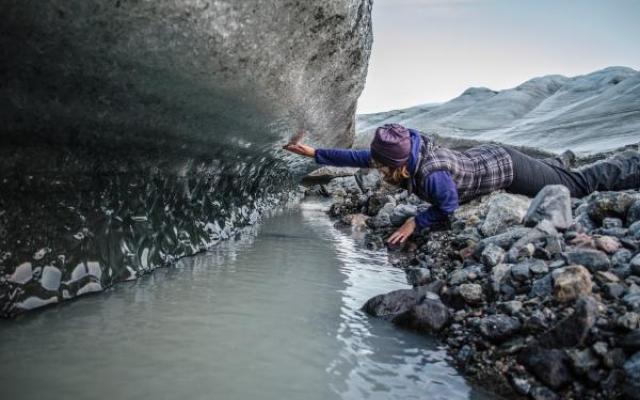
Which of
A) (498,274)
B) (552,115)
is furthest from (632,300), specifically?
(552,115)

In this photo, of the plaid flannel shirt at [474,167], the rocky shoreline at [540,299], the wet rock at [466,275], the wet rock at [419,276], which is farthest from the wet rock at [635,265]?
the plaid flannel shirt at [474,167]

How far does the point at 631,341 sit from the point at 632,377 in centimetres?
15

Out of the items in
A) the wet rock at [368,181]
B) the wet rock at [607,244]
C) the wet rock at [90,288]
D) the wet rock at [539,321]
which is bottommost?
the wet rock at [539,321]

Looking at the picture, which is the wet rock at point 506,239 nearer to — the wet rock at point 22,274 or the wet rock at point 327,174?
the wet rock at point 22,274

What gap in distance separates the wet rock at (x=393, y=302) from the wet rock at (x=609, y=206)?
1.45 metres

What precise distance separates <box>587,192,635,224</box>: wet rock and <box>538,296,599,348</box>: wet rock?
1.53m

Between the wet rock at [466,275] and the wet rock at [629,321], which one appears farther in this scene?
the wet rock at [466,275]

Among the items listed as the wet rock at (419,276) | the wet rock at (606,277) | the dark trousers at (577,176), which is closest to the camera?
the wet rock at (606,277)

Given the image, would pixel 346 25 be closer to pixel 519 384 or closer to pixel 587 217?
pixel 587 217

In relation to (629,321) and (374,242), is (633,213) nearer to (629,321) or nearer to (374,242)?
(629,321)

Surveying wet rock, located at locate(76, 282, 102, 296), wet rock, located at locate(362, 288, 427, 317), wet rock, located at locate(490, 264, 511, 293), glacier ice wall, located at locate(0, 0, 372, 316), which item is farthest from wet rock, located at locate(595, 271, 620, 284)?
wet rock, located at locate(76, 282, 102, 296)

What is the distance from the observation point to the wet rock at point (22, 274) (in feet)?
7.09

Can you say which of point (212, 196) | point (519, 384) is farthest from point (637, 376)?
point (212, 196)

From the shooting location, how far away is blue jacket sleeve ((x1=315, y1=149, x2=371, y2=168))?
141 inches
